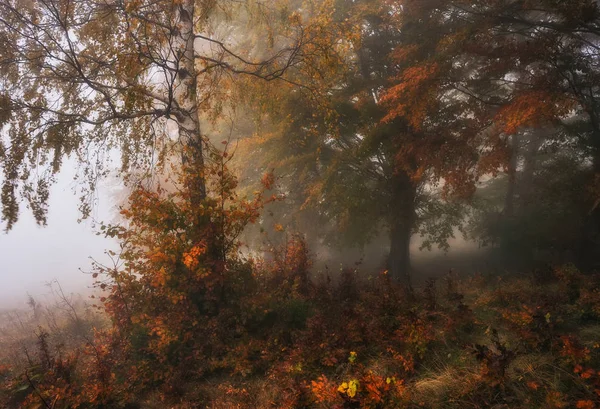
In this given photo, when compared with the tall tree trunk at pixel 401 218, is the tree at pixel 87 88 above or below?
above

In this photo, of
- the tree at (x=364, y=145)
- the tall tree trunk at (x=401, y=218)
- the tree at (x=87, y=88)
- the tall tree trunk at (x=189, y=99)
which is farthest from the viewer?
the tall tree trunk at (x=401, y=218)

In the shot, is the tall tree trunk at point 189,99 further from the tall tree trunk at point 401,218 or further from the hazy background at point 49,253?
the hazy background at point 49,253

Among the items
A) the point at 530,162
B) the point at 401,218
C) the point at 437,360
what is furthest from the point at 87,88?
the point at 530,162

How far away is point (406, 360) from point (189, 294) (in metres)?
4.35

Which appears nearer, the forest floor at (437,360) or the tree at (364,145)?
the forest floor at (437,360)

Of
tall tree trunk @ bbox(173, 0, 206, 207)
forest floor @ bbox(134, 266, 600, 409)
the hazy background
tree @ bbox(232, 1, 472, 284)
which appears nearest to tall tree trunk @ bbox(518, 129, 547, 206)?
tree @ bbox(232, 1, 472, 284)

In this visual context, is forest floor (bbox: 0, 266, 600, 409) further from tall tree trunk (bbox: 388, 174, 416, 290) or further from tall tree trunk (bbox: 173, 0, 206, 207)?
tall tree trunk (bbox: 388, 174, 416, 290)

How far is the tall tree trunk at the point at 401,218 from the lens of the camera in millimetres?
12055

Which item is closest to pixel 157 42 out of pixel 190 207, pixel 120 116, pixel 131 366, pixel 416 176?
pixel 120 116

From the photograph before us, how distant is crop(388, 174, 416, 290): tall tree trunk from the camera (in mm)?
12055

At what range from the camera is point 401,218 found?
39.7ft

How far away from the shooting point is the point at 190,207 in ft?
21.7

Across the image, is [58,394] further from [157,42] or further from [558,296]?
[558,296]

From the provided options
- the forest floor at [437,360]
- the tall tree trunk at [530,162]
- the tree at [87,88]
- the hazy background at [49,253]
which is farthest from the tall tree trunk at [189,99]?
the hazy background at [49,253]
